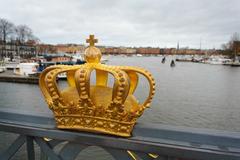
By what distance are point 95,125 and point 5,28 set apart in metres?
67.0

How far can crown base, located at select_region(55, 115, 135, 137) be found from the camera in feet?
5.94

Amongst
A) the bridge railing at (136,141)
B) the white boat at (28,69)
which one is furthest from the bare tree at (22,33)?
the bridge railing at (136,141)

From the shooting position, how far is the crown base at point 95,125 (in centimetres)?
181

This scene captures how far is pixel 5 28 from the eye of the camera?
6178 cm

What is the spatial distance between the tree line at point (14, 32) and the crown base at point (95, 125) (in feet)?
216

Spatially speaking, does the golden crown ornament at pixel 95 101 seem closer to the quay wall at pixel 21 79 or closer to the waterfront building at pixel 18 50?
the quay wall at pixel 21 79

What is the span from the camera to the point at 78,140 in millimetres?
1880

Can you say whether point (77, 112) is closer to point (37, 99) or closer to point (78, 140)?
point (78, 140)

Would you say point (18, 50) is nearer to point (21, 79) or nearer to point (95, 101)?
point (21, 79)

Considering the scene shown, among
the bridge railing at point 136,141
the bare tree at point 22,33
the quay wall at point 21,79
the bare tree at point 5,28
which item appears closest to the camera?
the bridge railing at point 136,141

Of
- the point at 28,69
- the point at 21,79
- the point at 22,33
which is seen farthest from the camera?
the point at 22,33

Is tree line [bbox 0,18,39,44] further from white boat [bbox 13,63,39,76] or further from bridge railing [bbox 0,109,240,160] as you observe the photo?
bridge railing [bbox 0,109,240,160]

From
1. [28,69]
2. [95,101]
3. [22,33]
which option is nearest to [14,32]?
[22,33]

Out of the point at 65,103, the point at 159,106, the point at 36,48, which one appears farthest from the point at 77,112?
the point at 36,48
